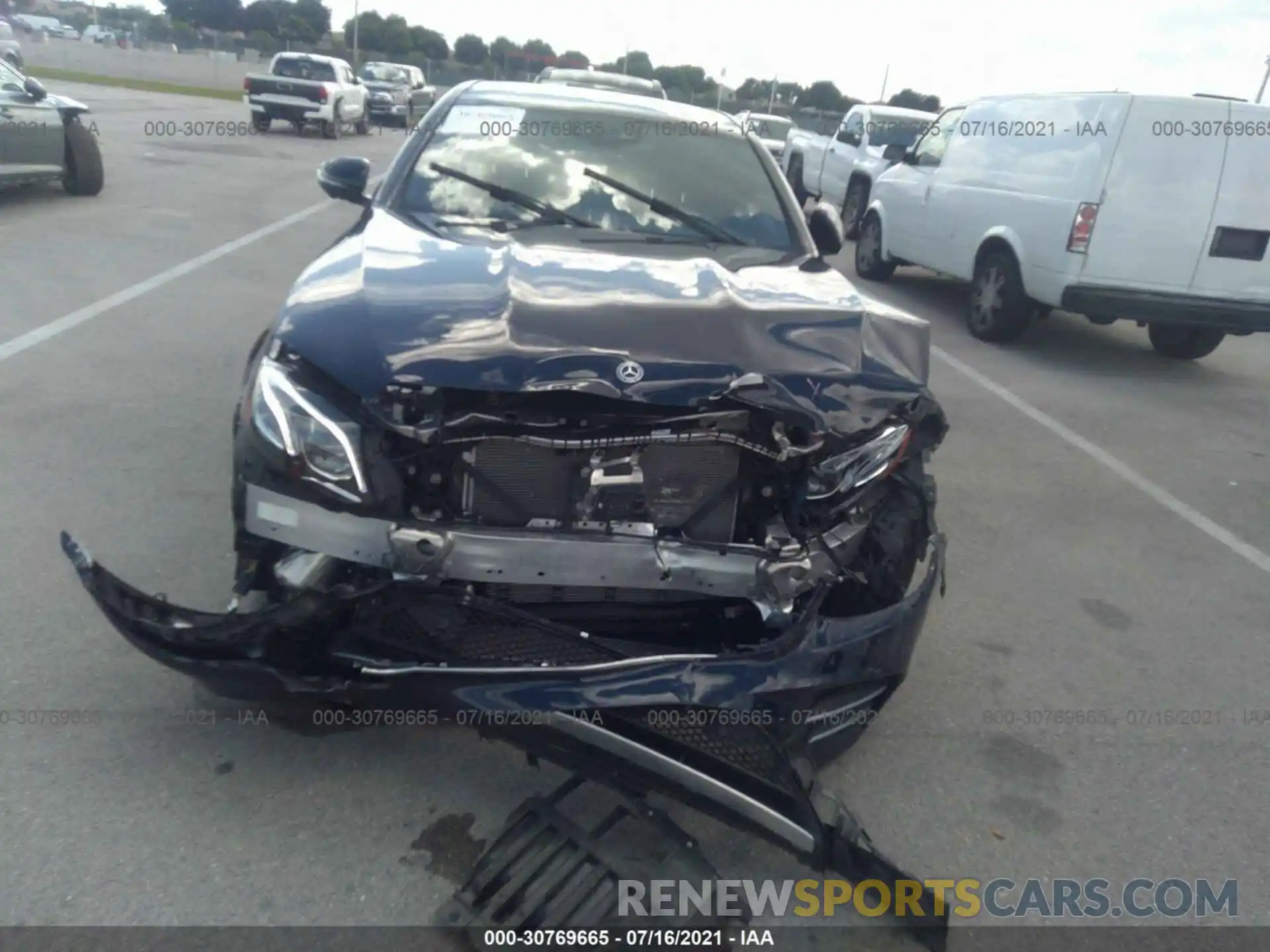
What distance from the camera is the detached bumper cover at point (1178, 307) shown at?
8.32 m

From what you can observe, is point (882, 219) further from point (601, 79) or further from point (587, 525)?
point (587, 525)

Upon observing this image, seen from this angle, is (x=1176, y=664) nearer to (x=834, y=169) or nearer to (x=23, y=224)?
(x=23, y=224)

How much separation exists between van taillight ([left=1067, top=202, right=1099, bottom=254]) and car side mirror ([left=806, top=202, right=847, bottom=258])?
4209 millimetres

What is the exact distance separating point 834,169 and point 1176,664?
13288mm

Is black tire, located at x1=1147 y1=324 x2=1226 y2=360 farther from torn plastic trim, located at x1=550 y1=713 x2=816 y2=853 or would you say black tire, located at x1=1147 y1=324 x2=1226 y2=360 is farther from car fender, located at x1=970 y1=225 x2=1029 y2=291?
torn plastic trim, located at x1=550 y1=713 x2=816 y2=853

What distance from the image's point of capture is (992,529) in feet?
17.1

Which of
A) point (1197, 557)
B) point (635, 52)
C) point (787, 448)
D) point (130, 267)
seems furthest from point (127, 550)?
point (635, 52)

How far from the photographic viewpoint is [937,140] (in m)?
10.9

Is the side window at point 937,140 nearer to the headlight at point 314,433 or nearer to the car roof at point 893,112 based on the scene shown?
the car roof at point 893,112

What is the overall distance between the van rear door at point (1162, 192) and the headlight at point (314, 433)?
7.18 metres

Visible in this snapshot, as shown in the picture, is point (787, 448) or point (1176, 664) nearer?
point (787, 448)

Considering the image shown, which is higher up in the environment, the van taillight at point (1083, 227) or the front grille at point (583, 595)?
the van taillight at point (1083, 227)

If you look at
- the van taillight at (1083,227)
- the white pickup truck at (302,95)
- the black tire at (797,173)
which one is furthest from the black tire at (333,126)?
the van taillight at (1083,227)

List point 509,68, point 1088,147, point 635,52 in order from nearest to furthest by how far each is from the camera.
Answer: point 1088,147 < point 509,68 < point 635,52
